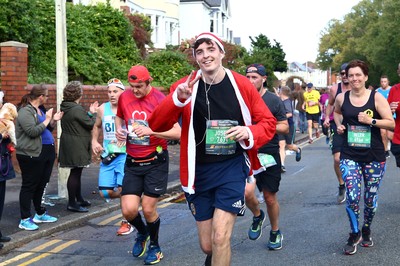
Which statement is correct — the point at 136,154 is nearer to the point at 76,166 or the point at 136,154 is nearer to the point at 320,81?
the point at 76,166

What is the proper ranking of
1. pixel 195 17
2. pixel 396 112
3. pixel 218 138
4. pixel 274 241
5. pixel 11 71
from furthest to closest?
1. pixel 195 17
2. pixel 11 71
3. pixel 396 112
4. pixel 274 241
5. pixel 218 138

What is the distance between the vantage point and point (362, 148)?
22.9ft

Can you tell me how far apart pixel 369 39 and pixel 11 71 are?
203ft

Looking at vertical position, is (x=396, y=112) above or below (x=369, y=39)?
below

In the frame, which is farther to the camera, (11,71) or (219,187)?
(11,71)

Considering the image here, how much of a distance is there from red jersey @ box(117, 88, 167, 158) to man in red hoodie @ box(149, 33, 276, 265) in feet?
5.01

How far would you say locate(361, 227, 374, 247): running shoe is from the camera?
725cm

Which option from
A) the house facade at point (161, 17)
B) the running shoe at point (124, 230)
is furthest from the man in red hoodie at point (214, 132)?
the house facade at point (161, 17)

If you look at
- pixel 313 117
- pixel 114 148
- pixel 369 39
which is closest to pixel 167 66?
pixel 313 117

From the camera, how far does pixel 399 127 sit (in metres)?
8.48

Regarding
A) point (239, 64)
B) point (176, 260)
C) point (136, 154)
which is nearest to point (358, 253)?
point (176, 260)

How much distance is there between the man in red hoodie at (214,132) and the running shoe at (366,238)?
2.51m

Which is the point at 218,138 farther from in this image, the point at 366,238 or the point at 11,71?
the point at 11,71

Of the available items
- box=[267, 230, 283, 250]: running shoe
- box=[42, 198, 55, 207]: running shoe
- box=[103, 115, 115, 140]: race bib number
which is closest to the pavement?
box=[42, 198, 55, 207]: running shoe
